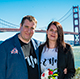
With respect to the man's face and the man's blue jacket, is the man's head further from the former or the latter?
the man's blue jacket

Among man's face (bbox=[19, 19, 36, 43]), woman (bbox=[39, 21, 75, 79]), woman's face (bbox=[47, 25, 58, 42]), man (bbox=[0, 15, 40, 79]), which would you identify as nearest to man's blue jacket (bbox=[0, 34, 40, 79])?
man (bbox=[0, 15, 40, 79])

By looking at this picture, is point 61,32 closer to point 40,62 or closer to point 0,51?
point 40,62

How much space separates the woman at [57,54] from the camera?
1300 mm

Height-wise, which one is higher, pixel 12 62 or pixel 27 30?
pixel 27 30

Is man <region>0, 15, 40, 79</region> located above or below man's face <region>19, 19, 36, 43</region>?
below

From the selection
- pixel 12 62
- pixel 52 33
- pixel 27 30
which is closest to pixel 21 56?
pixel 12 62

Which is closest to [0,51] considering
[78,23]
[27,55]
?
[27,55]

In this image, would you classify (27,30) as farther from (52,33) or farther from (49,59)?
(49,59)

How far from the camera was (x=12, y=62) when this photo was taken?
49.1 inches

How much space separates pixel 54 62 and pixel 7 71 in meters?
0.42

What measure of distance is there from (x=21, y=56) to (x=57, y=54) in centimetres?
33

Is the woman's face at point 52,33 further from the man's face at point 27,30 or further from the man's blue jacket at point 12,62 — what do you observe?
the man's blue jacket at point 12,62

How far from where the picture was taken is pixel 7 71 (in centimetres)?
125

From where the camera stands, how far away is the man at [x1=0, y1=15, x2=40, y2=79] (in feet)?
4.08
